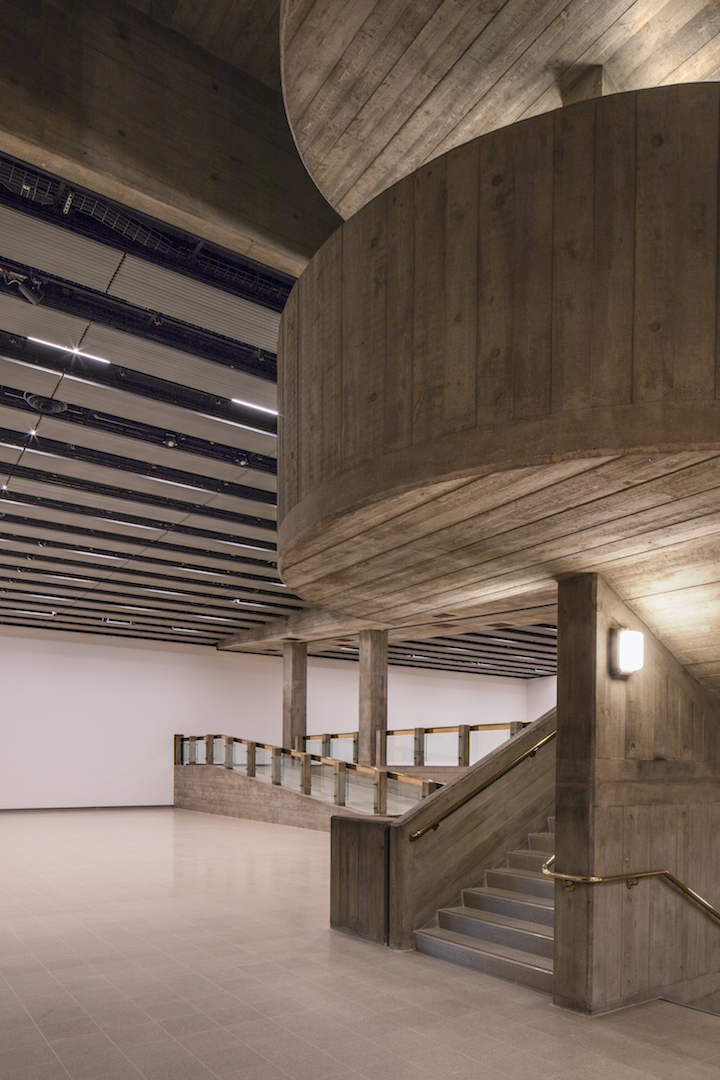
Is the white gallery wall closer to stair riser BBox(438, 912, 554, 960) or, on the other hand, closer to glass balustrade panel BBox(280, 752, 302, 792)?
glass balustrade panel BBox(280, 752, 302, 792)

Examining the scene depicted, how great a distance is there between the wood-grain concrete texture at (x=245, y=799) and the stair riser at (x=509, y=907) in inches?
291

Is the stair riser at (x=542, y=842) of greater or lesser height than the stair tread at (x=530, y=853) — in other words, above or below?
above

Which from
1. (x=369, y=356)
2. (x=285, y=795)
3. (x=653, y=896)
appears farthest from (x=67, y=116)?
(x=285, y=795)

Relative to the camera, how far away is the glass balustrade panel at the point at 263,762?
19.5 metres

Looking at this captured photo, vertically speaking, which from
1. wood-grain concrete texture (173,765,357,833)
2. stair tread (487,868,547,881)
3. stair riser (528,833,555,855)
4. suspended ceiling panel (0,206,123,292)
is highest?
suspended ceiling panel (0,206,123,292)

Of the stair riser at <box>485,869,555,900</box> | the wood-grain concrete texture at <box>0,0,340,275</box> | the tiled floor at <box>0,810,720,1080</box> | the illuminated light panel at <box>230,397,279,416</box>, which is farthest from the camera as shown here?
the illuminated light panel at <box>230,397,279,416</box>

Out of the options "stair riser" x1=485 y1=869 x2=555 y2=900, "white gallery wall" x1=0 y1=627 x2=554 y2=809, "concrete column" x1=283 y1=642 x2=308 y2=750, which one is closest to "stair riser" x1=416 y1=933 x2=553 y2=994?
"stair riser" x1=485 y1=869 x2=555 y2=900

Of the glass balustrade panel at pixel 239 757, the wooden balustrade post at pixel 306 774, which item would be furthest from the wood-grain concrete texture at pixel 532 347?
the glass balustrade panel at pixel 239 757

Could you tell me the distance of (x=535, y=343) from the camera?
391 centimetres

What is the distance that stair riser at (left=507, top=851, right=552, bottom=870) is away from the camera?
26.8 ft

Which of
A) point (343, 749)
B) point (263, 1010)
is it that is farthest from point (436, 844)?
point (343, 749)

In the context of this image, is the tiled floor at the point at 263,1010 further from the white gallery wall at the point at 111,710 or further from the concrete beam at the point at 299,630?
the white gallery wall at the point at 111,710

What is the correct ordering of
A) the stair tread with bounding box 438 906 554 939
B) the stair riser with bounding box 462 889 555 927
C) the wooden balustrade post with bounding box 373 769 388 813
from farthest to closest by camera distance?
the wooden balustrade post with bounding box 373 769 388 813 < the stair riser with bounding box 462 889 555 927 < the stair tread with bounding box 438 906 554 939

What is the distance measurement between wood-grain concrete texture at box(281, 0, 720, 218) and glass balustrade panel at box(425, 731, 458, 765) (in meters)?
13.0
